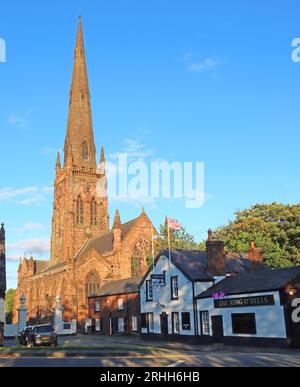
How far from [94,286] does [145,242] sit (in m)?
12.3

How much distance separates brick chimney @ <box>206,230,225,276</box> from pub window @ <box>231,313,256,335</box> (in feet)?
17.9

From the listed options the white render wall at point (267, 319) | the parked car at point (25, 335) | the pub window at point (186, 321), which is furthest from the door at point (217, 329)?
the parked car at point (25, 335)

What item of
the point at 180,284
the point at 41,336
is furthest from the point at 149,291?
the point at 41,336

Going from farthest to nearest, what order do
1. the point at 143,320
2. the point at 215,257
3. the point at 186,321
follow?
the point at 143,320, the point at 215,257, the point at 186,321

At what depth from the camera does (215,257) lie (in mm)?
36125

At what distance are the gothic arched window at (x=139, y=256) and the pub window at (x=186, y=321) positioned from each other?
3514 cm

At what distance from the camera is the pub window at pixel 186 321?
3520 centimetres

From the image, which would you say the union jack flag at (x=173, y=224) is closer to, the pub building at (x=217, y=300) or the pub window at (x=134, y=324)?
the pub building at (x=217, y=300)

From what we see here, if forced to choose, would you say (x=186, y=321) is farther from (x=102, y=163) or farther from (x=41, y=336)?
(x=102, y=163)

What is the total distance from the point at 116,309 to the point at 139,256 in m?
24.4
